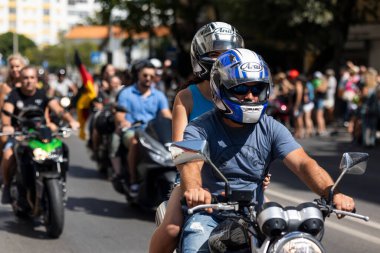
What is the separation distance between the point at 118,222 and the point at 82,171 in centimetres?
544

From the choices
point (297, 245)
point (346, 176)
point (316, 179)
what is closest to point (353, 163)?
point (316, 179)

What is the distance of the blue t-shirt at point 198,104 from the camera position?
5211 mm

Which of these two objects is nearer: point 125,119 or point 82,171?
point 125,119

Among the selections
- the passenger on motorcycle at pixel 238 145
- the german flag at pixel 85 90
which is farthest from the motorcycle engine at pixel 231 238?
the german flag at pixel 85 90

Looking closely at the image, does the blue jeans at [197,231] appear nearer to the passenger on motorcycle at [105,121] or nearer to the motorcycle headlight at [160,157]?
the motorcycle headlight at [160,157]

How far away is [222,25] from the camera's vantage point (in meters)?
5.33

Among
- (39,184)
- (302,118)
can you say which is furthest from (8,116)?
(302,118)

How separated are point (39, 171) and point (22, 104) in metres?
0.99

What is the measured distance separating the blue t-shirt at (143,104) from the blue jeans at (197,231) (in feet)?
20.1

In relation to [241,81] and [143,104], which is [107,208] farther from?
[241,81]

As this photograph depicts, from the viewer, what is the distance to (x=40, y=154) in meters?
8.24

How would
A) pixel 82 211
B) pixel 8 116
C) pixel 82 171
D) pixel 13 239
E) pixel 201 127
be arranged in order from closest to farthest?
pixel 201 127
pixel 13 239
pixel 8 116
pixel 82 211
pixel 82 171

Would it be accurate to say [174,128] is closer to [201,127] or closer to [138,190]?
[201,127]

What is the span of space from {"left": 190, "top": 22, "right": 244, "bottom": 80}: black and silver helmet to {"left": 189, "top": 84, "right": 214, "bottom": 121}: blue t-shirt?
10 centimetres
